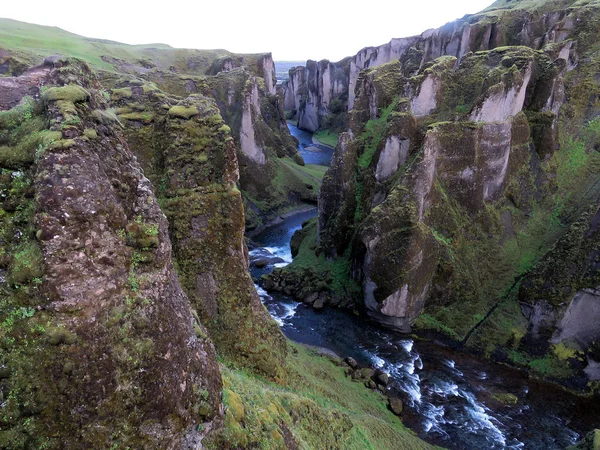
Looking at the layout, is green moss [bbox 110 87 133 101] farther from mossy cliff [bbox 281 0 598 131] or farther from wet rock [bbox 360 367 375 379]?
mossy cliff [bbox 281 0 598 131]

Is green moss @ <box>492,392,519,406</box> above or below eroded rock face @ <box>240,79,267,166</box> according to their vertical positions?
below

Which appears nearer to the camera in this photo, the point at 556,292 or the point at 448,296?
the point at 556,292

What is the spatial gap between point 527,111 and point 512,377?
80.1ft

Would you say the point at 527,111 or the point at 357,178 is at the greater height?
the point at 527,111

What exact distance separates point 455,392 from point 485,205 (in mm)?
16819

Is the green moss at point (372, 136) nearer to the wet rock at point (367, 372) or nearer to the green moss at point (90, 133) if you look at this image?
the wet rock at point (367, 372)

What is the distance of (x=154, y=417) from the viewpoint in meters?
8.21

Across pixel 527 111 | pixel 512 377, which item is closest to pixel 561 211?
pixel 527 111

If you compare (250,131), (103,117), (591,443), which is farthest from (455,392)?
(250,131)

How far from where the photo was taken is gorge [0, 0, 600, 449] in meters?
7.49

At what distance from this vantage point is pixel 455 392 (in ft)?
85.0

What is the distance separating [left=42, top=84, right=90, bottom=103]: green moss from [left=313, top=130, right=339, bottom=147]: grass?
95.9 m

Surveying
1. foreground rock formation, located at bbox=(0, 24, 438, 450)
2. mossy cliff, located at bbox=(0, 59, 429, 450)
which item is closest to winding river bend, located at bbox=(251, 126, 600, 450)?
foreground rock formation, located at bbox=(0, 24, 438, 450)

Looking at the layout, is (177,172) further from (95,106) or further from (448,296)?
(448,296)
